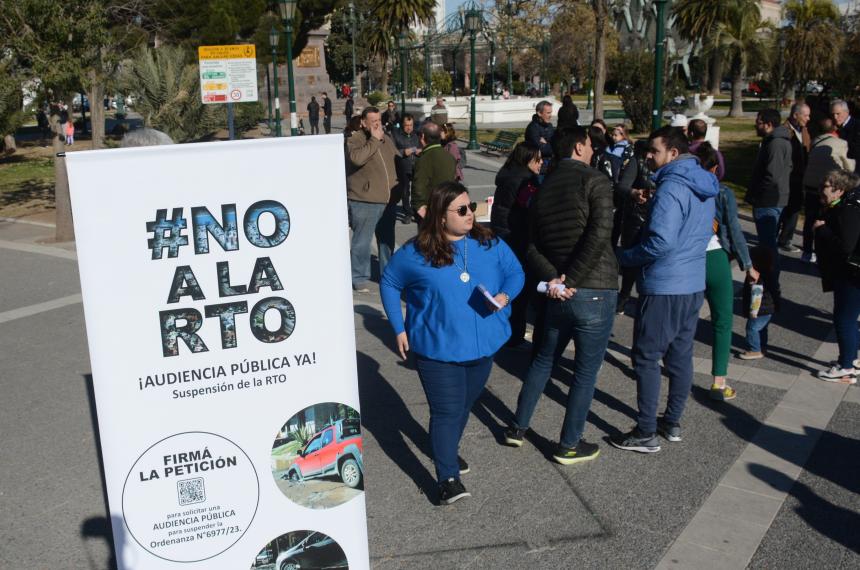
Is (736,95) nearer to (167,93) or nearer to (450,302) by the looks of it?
(167,93)

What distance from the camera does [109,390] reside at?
9.54ft

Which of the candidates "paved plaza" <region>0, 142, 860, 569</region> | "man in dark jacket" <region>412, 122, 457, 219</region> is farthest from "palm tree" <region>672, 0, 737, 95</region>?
"paved plaza" <region>0, 142, 860, 569</region>

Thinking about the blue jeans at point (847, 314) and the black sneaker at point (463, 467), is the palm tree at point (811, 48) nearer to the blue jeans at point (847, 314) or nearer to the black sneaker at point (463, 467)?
the blue jeans at point (847, 314)

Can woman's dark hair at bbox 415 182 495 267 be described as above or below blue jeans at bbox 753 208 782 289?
above

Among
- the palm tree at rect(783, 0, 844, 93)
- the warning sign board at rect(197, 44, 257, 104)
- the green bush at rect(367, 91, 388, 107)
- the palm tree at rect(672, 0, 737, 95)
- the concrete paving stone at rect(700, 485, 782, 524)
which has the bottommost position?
the concrete paving stone at rect(700, 485, 782, 524)

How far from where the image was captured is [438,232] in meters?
4.23

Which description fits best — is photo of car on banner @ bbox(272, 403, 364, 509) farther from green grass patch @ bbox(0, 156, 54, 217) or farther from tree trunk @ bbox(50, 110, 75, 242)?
green grass patch @ bbox(0, 156, 54, 217)

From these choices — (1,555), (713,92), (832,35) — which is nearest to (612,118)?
(832,35)

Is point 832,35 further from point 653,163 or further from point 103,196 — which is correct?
point 103,196

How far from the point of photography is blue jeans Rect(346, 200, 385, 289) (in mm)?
8641

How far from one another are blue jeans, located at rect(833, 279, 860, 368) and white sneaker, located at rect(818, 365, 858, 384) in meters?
0.12

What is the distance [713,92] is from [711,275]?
47475 mm

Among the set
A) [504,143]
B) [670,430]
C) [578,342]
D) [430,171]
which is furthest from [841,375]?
[504,143]

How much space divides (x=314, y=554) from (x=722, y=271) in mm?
3545
